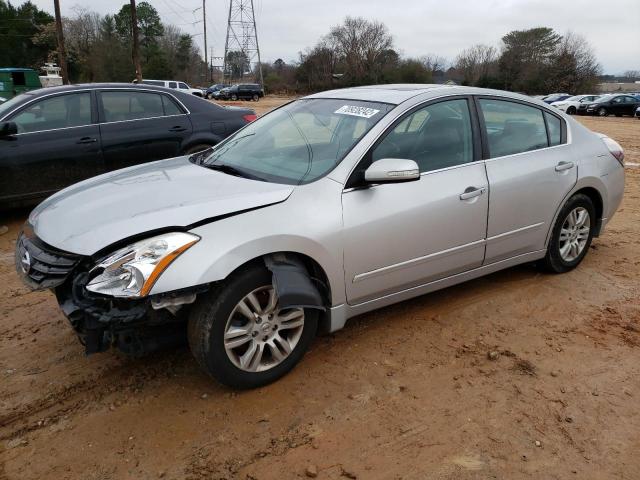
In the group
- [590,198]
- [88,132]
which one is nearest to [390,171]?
[590,198]

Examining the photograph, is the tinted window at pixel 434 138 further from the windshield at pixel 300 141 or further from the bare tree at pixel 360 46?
the bare tree at pixel 360 46

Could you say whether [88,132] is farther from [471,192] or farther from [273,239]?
[471,192]

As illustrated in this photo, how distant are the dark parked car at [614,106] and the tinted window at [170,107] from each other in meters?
34.1

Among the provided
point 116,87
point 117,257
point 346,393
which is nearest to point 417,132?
point 346,393

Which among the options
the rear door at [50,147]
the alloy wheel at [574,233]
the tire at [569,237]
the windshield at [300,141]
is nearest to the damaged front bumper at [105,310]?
the windshield at [300,141]

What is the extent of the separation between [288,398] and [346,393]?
32 cm

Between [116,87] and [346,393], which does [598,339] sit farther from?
[116,87]

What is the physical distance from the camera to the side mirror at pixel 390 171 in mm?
3025

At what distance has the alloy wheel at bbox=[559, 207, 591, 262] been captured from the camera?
443 centimetres

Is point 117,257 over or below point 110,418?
over

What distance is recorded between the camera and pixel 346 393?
2.91m

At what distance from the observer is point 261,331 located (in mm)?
2852

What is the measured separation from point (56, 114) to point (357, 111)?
14.0 feet

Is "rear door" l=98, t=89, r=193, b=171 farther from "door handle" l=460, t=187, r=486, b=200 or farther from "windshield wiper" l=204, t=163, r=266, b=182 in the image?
"door handle" l=460, t=187, r=486, b=200
